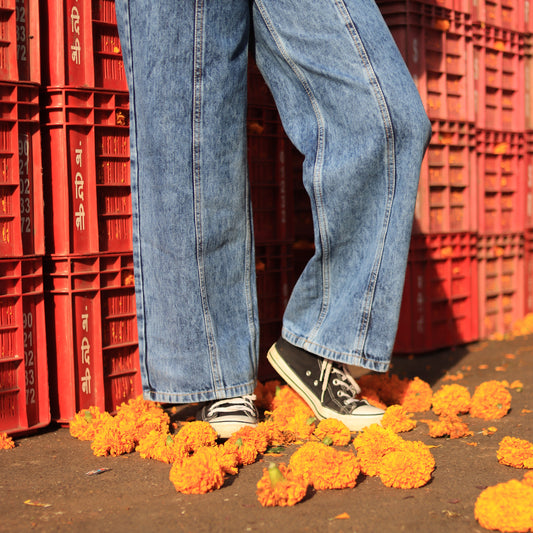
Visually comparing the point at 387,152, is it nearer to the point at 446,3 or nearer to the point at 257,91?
the point at 257,91

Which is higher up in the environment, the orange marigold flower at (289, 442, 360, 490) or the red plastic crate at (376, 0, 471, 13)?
the red plastic crate at (376, 0, 471, 13)

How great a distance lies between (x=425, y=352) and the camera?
3363 mm

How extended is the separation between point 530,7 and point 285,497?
3367 mm

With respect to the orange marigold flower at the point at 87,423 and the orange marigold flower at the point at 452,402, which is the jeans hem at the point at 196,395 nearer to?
the orange marigold flower at the point at 87,423

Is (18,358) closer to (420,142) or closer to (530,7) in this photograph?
(420,142)

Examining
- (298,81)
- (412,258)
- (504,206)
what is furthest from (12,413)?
(504,206)

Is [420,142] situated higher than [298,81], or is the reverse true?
[298,81]

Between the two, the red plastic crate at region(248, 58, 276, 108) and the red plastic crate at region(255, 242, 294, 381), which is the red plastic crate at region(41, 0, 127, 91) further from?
the red plastic crate at region(255, 242, 294, 381)

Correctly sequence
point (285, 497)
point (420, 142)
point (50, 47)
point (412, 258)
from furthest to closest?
point (412, 258), point (50, 47), point (420, 142), point (285, 497)

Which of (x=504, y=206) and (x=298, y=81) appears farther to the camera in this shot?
(x=504, y=206)

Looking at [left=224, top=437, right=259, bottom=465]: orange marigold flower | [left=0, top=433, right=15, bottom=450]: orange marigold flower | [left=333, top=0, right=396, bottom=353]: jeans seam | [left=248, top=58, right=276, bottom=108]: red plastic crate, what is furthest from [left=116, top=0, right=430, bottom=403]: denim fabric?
[left=248, top=58, right=276, bottom=108]: red plastic crate

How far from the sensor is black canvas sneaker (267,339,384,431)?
213cm

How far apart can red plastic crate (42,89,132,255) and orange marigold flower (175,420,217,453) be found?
0.68m

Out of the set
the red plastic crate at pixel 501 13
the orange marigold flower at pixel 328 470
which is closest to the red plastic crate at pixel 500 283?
the red plastic crate at pixel 501 13
